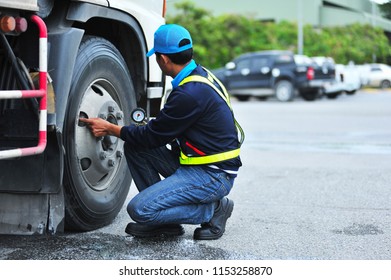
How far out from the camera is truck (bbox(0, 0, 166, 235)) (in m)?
3.62

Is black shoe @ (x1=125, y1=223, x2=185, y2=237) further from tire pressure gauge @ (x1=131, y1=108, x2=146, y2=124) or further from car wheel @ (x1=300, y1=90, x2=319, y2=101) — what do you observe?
car wheel @ (x1=300, y1=90, x2=319, y2=101)

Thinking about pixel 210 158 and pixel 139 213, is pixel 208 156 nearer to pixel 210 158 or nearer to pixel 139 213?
pixel 210 158

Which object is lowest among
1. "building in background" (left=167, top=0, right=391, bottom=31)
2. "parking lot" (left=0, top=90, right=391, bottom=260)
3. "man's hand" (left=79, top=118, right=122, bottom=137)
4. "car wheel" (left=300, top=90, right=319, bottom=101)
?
"car wheel" (left=300, top=90, right=319, bottom=101)

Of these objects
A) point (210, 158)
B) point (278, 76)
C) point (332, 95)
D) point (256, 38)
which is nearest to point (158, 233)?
point (210, 158)

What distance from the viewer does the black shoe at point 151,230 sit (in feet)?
14.8

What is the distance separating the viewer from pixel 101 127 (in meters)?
4.33

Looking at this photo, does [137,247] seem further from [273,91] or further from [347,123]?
[273,91]

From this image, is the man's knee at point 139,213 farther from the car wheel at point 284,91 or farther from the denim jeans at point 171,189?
the car wheel at point 284,91

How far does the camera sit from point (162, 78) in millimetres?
5410

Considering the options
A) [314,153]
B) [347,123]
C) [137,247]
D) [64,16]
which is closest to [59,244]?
[137,247]

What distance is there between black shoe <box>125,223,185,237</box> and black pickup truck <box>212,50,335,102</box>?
63.1 ft

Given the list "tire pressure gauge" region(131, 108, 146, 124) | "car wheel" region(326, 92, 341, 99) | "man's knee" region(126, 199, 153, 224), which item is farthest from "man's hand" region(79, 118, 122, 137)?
"car wheel" region(326, 92, 341, 99)

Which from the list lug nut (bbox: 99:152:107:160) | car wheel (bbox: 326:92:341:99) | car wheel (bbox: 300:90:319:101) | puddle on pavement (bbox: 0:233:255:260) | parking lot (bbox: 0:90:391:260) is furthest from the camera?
car wheel (bbox: 326:92:341:99)
